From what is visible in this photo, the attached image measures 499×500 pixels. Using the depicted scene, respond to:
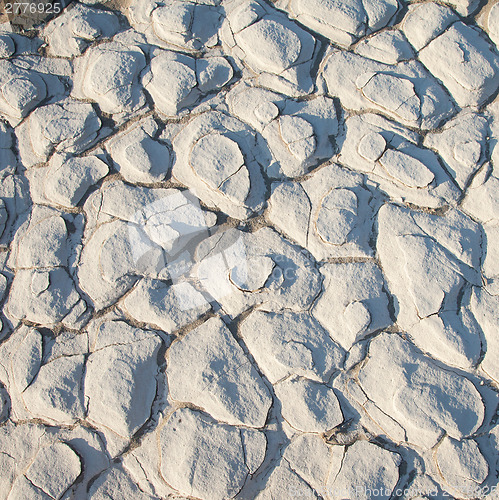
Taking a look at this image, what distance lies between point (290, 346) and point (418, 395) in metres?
0.42

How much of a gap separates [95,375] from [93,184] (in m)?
0.70

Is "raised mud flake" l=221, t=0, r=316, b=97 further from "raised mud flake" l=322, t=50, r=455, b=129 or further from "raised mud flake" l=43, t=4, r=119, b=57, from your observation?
"raised mud flake" l=43, t=4, r=119, b=57

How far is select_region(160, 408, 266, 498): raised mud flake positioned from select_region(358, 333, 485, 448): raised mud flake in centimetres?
41

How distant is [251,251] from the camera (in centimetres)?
148

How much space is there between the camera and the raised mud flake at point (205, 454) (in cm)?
129

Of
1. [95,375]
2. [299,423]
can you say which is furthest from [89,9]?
[299,423]

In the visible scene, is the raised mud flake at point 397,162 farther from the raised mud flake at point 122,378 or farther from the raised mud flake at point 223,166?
the raised mud flake at point 122,378

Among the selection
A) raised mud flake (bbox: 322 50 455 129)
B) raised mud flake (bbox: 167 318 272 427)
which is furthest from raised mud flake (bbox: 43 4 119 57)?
raised mud flake (bbox: 167 318 272 427)

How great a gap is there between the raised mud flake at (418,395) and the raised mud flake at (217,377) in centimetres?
36

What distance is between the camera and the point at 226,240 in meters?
1.51

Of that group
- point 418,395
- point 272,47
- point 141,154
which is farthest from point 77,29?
point 418,395

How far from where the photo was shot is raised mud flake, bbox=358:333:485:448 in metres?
1.30

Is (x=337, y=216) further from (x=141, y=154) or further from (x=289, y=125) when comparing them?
(x=141, y=154)

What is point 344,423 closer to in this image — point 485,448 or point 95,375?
point 485,448
